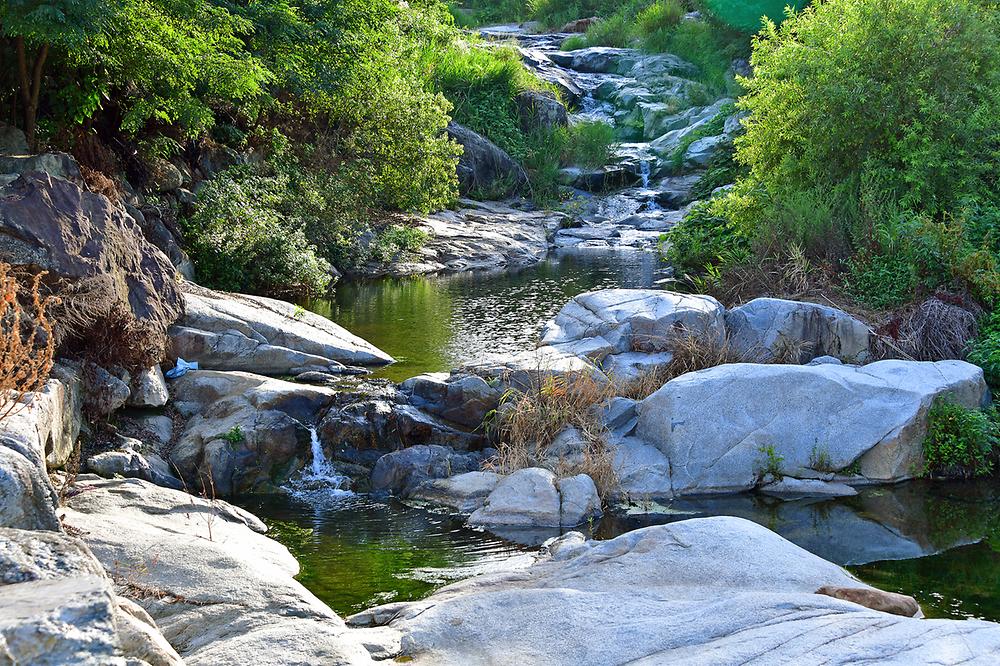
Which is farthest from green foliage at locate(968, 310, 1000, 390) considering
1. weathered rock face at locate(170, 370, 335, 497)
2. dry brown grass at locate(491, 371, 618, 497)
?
weathered rock face at locate(170, 370, 335, 497)

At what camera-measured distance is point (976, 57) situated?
1473 centimetres

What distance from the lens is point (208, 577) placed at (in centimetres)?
602

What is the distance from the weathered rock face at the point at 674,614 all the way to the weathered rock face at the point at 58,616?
1.76 m

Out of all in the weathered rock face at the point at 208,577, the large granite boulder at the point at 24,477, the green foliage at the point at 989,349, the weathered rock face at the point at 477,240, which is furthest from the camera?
the weathered rock face at the point at 477,240

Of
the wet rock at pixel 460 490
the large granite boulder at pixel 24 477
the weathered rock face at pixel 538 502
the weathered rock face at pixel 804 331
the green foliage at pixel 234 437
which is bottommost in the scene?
the wet rock at pixel 460 490

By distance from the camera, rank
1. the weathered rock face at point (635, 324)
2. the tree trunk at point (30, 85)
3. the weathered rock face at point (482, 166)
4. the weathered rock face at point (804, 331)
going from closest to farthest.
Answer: the weathered rock face at point (635, 324) < the weathered rock face at point (804, 331) < the tree trunk at point (30, 85) < the weathered rock face at point (482, 166)

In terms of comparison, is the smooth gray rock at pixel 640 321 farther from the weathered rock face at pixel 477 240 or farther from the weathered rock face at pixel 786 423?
the weathered rock face at pixel 477 240

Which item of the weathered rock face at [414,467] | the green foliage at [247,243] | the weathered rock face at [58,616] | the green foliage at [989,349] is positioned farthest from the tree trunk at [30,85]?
the green foliage at [989,349]

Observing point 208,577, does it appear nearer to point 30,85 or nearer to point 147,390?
point 147,390

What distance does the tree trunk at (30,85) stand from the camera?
13.6 m

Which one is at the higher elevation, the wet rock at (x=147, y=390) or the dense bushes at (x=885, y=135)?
the dense bushes at (x=885, y=135)

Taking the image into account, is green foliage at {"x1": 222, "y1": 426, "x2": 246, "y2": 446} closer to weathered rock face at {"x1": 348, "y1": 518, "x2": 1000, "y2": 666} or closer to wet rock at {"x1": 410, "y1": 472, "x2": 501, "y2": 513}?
wet rock at {"x1": 410, "y1": 472, "x2": 501, "y2": 513}

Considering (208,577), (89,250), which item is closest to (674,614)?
(208,577)

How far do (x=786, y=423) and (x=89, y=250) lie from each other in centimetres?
703
